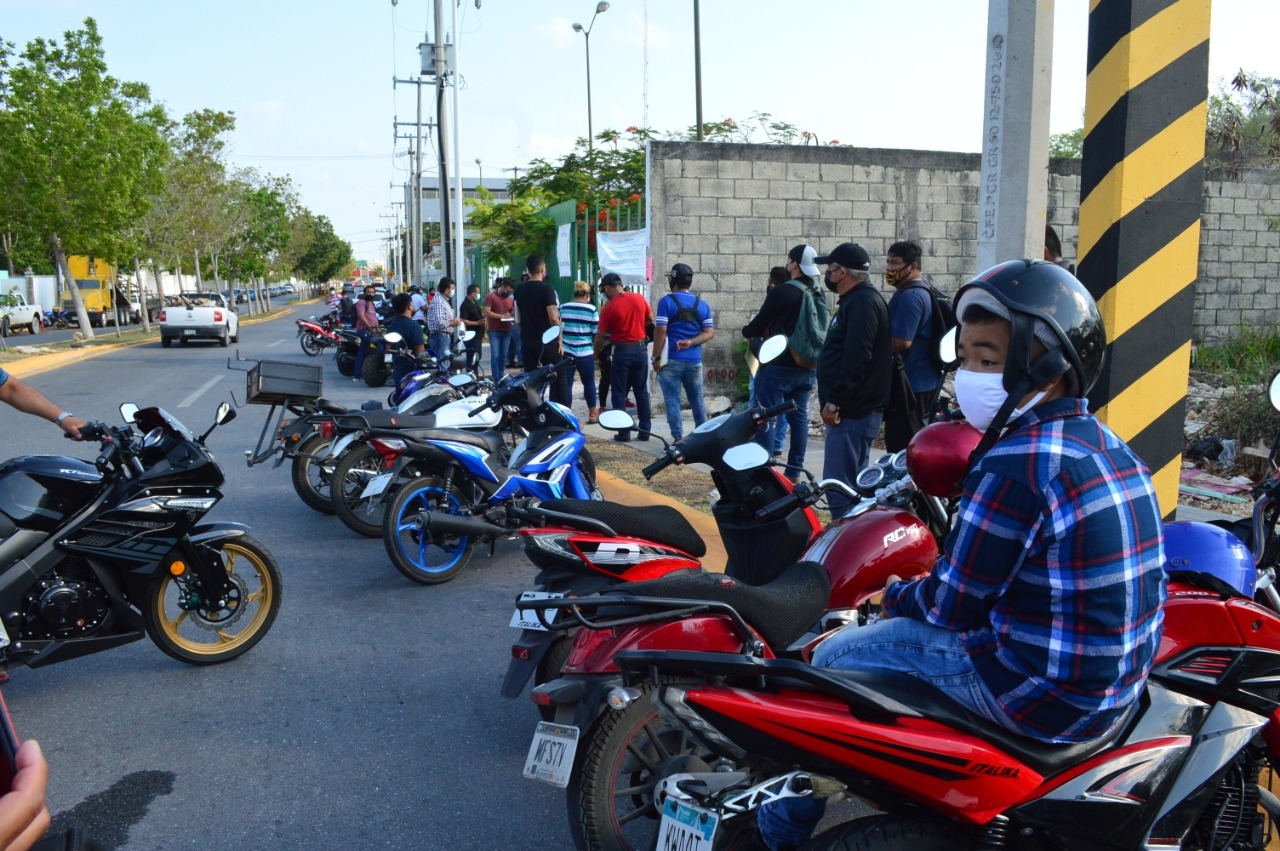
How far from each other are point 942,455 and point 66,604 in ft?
11.3

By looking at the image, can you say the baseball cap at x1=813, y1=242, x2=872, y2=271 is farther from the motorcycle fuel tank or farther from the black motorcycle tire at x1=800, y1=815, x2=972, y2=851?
the black motorcycle tire at x1=800, y1=815, x2=972, y2=851

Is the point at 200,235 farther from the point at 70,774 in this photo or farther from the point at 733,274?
the point at 70,774

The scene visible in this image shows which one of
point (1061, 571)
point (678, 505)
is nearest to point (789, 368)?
point (678, 505)

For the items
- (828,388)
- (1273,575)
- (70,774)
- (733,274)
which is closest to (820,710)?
(1273,575)

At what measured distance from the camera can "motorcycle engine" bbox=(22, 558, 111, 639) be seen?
4.02 metres

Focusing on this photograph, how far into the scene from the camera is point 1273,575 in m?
2.96

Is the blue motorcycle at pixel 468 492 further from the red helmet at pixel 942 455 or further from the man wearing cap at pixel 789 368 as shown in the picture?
the red helmet at pixel 942 455

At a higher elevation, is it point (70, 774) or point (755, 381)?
point (755, 381)

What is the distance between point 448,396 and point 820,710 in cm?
615

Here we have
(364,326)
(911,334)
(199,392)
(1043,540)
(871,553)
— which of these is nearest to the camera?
(1043,540)

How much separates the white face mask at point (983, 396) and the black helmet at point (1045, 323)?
42mm

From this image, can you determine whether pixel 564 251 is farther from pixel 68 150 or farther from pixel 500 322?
pixel 68 150

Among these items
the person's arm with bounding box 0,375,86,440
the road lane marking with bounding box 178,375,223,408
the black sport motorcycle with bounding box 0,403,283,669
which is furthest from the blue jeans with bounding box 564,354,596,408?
the person's arm with bounding box 0,375,86,440

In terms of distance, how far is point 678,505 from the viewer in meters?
7.39
